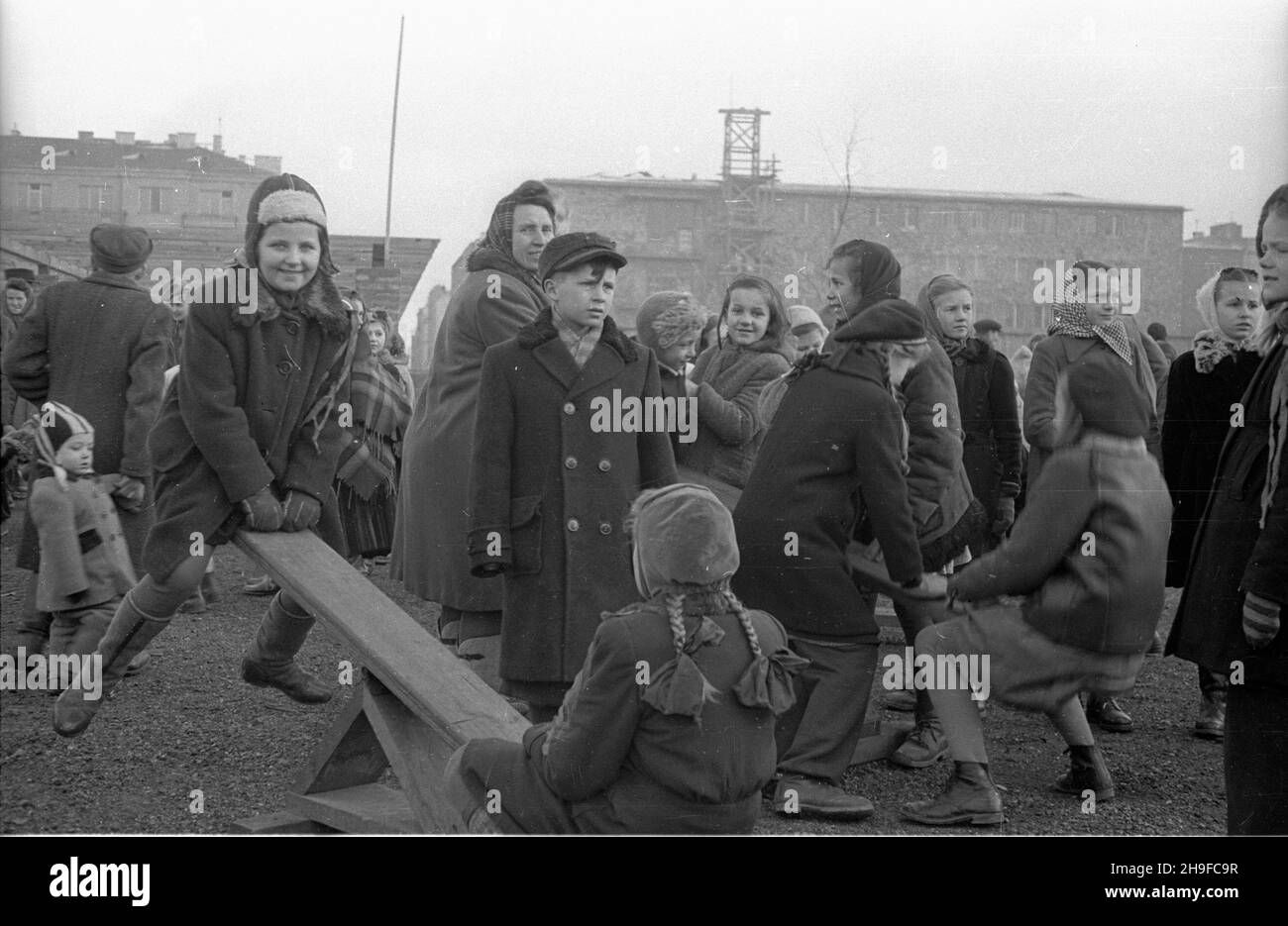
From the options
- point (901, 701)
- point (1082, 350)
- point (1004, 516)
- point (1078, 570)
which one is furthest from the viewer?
point (901, 701)

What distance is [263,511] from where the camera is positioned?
3816mm

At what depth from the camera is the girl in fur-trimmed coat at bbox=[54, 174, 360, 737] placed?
12.4 ft

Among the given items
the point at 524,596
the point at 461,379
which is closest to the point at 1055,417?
the point at 524,596

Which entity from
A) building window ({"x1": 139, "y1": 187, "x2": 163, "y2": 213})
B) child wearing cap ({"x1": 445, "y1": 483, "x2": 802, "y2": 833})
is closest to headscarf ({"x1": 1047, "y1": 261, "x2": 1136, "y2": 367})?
child wearing cap ({"x1": 445, "y1": 483, "x2": 802, "y2": 833})

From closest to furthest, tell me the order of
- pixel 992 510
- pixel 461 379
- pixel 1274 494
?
1. pixel 1274 494
2. pixel 992 510
3. pixel 461 379

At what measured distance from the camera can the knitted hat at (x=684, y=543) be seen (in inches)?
115

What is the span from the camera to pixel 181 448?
12.5 ft

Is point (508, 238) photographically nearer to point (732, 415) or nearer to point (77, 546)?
point (732, 415)

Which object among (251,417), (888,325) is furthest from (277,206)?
(888,325)

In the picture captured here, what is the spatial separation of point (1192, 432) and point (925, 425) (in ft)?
2.16

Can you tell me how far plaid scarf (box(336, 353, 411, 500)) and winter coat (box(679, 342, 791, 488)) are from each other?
106 cm

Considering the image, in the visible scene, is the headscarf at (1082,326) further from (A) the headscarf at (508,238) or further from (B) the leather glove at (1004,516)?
(A) the headscarf at (508,238)
